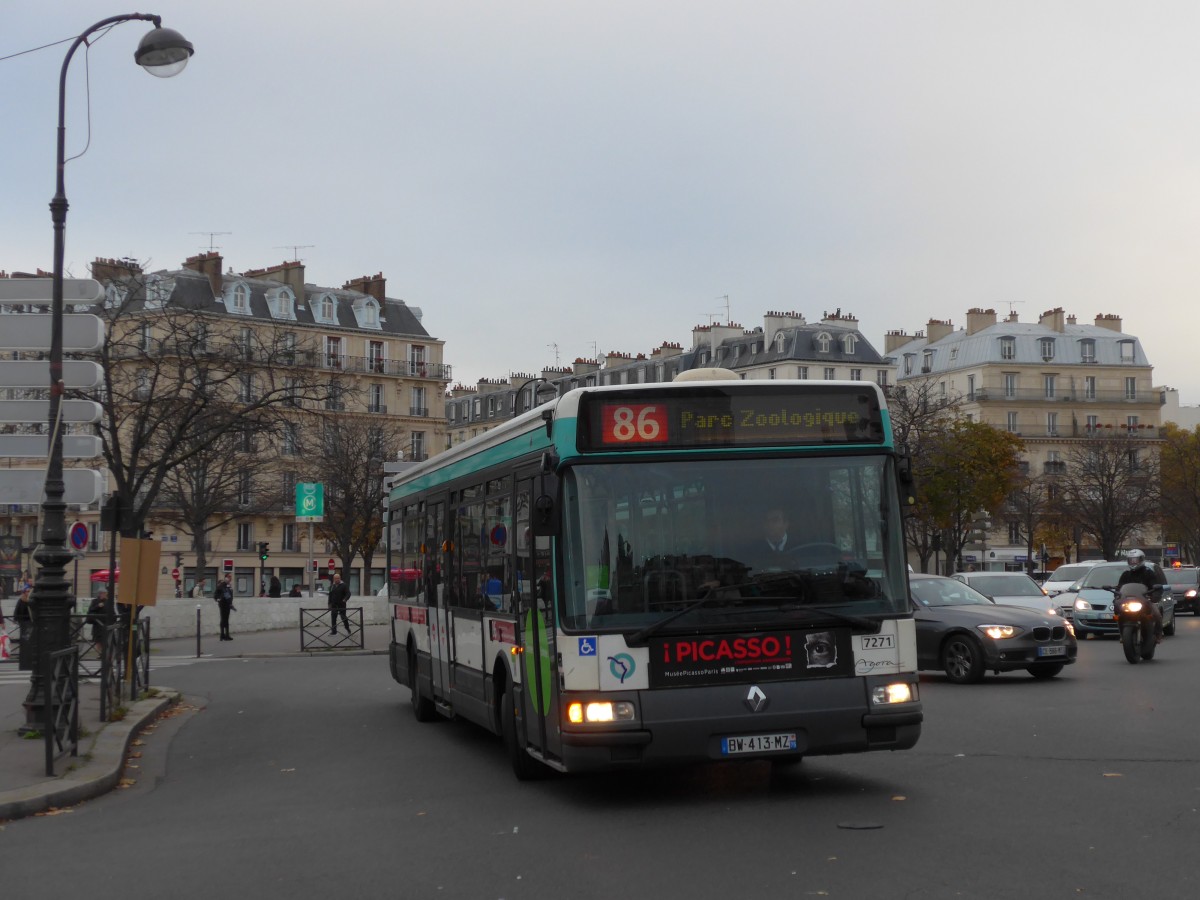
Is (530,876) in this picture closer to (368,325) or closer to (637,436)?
(637,436)

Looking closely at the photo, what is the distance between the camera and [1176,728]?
13703 mm

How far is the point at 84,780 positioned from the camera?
11633 millimetres

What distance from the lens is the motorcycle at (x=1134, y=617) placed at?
22281mm

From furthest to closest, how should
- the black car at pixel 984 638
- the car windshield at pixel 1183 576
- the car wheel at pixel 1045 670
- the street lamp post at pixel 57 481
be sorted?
the car windshield at pixel 1183 576 < the car wheel at pixel 1045 670 < the black car at pixel 984 638 < the street lamp post at pixel 57 481

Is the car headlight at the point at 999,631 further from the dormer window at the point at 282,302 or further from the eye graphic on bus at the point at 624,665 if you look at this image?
the dormer window at the point at 282,302

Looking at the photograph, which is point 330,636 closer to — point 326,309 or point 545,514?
point 545,514

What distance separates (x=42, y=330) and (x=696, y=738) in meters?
9.09

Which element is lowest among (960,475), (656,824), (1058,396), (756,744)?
(656,824)

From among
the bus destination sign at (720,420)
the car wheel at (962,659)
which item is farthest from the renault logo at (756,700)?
the car wheel at (962,659)

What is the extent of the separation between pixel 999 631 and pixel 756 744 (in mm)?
10259

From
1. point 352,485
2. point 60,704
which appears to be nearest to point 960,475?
point 352,485

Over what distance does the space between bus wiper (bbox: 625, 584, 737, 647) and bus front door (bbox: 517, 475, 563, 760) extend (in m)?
0.61

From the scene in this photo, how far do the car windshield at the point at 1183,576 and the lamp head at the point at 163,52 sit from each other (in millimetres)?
37586

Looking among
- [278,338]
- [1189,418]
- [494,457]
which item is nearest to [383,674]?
[278,338]
